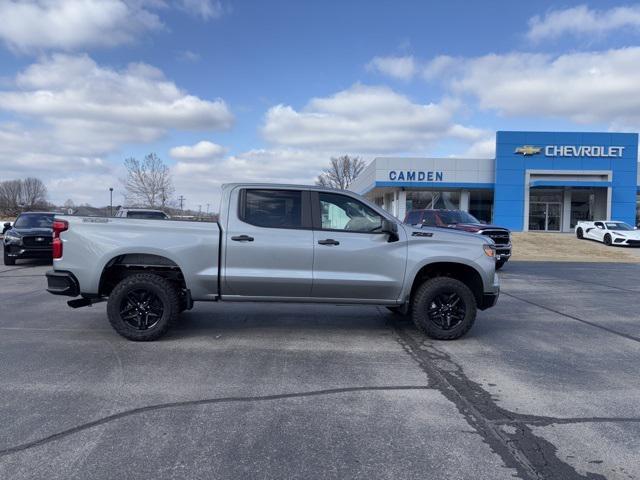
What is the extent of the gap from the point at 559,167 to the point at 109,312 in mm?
38988

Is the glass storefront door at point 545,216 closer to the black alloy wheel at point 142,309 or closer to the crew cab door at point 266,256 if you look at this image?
the crew cab door at point 266,256

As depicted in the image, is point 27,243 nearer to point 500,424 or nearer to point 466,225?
point 466,225

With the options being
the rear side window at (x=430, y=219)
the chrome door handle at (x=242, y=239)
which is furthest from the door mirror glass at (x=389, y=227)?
the rear side window at (x=430, y=219)

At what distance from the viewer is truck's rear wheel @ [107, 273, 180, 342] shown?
20.4 feet

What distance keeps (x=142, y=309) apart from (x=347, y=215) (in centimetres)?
285

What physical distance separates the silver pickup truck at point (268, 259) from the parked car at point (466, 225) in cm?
930

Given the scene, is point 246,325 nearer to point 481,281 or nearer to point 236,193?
point 236,193

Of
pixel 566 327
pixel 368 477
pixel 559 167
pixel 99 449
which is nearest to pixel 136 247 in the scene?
pixel 99 449

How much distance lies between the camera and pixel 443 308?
6590 mm

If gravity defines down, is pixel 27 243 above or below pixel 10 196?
below

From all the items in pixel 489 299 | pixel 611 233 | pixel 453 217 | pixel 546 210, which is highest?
pixel 546 210

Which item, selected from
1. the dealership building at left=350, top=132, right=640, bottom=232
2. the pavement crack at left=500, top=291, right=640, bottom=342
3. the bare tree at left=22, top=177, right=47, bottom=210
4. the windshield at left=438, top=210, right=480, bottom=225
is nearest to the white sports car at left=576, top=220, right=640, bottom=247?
the dealership building at left=350, top=132, right=640, bottom=232

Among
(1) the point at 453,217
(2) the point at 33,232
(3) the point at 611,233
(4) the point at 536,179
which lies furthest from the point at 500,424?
(4) the point at 536,179

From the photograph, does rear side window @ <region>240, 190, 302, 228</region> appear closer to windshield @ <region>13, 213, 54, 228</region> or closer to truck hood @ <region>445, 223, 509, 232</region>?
truck hood @ <region>445, 223, 509, 232</region>
